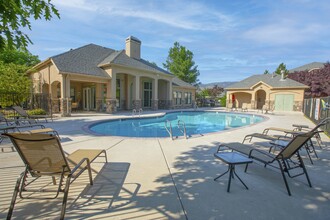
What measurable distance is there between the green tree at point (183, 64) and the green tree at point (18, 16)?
3769 centimetres

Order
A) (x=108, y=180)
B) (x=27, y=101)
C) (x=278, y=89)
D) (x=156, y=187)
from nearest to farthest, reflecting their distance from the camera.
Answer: (x=156, y=187) < (x=108, y=180) < (x=27, y=101) < (x=278, y=89)

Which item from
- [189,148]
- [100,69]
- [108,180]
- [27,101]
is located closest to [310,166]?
[189,148]

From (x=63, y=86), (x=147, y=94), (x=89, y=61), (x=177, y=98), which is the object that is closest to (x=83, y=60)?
(x=89, y=61)

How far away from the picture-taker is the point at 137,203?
2844 mm

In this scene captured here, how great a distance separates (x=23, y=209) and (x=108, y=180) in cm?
133

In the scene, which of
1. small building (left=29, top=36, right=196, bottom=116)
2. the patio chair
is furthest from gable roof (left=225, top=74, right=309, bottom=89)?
the patio chair

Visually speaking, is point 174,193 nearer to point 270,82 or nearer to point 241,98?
point 270,82

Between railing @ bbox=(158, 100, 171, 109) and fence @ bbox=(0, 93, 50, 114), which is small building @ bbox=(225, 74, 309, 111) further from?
fence @ bbox=(0, 93, 50, 114)

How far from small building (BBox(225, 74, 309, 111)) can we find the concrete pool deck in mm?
23758

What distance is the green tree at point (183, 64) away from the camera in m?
39.8

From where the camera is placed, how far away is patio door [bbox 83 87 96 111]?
19.8m

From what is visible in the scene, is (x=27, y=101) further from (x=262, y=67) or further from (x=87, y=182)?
(x=262, y=67)

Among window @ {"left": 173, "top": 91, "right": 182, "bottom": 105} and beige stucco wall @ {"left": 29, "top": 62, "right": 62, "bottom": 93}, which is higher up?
beige stucco wall @ {"left": 29, "top": 62, "right": 62, "bottom": 93}

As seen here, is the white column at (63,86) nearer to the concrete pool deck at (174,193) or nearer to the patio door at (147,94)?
the patio door at (147,94)
